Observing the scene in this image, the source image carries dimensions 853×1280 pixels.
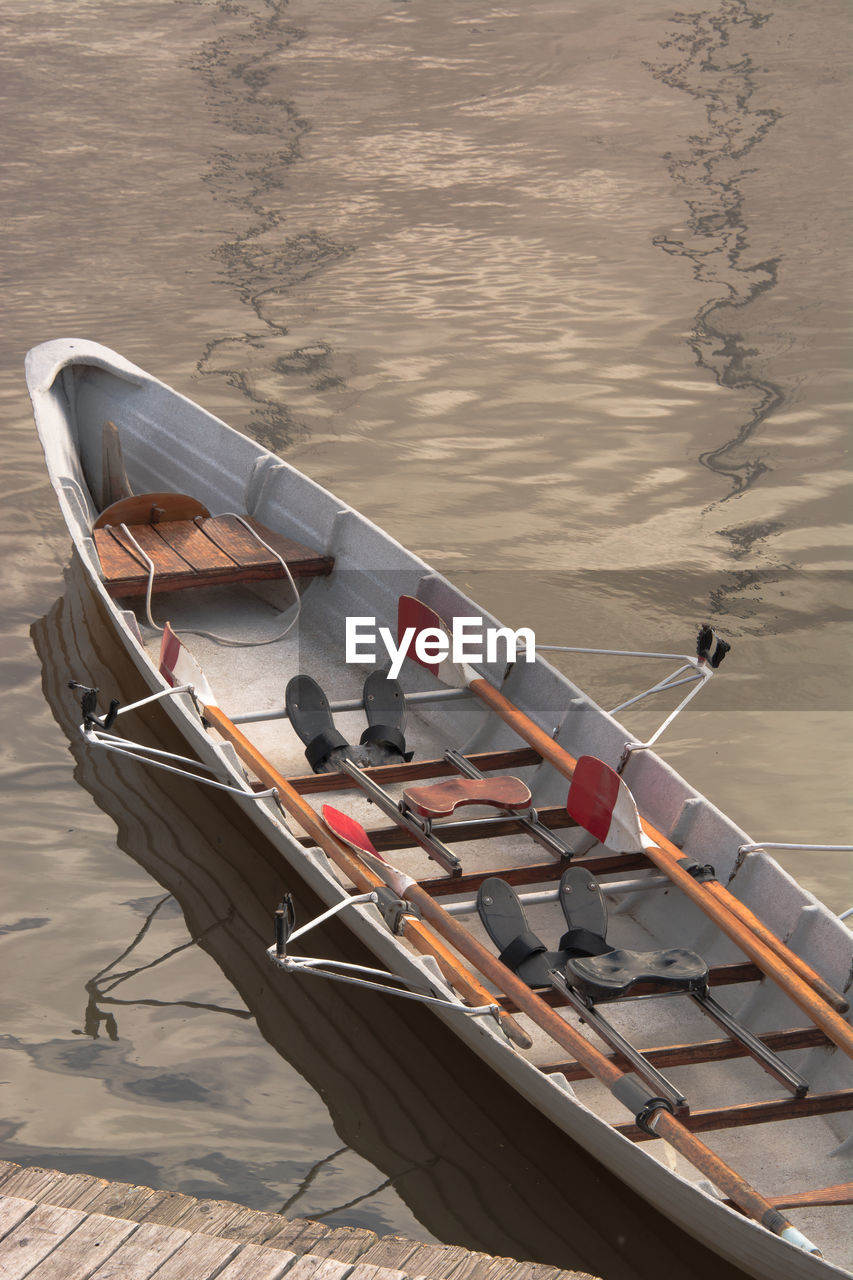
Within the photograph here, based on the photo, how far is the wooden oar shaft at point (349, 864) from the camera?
4852mm

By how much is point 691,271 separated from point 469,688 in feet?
34.3

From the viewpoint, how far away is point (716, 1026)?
5266mm

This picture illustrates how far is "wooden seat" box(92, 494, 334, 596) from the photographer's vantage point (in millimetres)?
7809

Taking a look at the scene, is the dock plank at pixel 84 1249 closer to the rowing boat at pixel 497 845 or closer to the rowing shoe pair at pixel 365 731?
the rowing boat at pixel 497 845

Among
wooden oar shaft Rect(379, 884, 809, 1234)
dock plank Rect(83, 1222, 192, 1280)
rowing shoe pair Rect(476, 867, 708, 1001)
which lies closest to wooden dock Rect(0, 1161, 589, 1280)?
dock plank Rect(83, 1222, 192, 1280)

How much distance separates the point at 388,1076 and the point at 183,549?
3694 millimetres

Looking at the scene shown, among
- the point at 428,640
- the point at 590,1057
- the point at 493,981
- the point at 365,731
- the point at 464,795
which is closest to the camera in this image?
the point at 590,1057

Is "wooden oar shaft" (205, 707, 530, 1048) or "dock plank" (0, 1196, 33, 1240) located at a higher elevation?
"dock plank" (0, 1196, 33, 1240)

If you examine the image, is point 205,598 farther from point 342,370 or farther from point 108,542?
point 342,370

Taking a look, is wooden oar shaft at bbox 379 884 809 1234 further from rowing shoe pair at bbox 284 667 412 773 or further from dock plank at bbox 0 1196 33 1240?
dock plank at bbox 0 1196 33 1240

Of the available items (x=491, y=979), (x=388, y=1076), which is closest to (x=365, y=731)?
(x=388, y=1076)

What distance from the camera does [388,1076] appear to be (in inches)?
214

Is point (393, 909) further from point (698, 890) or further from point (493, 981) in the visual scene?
point (698, 890)

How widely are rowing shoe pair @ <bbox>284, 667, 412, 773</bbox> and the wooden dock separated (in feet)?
9.05
